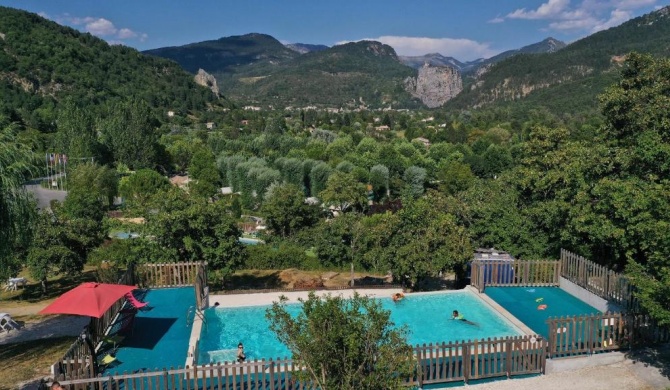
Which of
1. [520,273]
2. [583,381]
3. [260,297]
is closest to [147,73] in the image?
[260,297]

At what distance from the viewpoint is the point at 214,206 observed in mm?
18156

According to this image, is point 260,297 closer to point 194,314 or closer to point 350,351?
point 194,314

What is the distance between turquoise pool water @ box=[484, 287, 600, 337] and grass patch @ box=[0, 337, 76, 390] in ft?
41.5

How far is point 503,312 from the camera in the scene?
15.2 meters

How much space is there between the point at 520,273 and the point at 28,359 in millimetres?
15060

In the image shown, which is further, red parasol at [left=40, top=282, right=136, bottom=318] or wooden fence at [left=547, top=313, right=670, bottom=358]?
wooden fence at [left=547, top=313, right=670, bottom=358]

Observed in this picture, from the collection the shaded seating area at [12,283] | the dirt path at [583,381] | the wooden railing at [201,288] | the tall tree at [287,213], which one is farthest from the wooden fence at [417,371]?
the tall tree at [287,213]

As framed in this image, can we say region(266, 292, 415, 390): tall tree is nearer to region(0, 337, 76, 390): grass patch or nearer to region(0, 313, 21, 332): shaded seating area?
region(0, 337, 76, 390): grass patch

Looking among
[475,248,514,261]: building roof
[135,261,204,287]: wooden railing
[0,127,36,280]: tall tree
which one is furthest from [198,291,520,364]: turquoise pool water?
[0,127,36,280]: tall tree

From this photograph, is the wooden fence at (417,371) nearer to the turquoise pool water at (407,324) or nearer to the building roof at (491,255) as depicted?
the turquoise pool water at (407,324)

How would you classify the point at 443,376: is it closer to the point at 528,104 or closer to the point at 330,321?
the point at 330,321

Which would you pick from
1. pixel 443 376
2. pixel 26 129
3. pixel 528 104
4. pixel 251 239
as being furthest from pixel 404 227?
pixel 528 104

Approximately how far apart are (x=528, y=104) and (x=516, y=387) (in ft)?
511

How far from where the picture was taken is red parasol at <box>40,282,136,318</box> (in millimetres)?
11008
